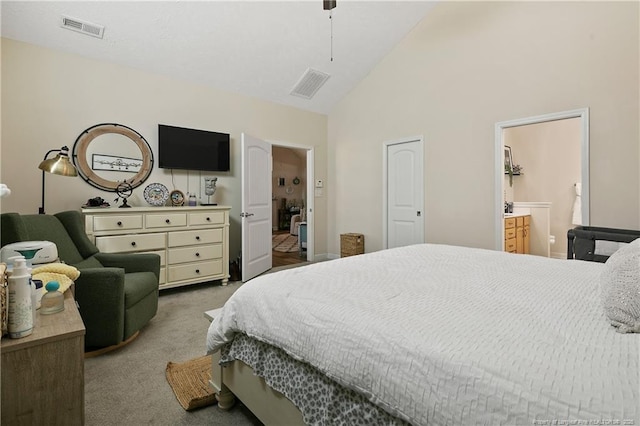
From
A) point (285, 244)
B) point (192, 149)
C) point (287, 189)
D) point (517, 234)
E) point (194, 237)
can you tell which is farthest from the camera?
point (287, 189)

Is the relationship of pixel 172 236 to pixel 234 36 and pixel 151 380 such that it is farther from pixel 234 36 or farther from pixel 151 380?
pixel 234 36

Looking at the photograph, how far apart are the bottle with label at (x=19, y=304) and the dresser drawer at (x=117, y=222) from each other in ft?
7.88

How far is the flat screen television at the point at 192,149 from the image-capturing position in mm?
3818

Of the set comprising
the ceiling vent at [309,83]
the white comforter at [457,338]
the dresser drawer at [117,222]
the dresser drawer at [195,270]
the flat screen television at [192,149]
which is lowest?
the dresser drawer at [195,270]

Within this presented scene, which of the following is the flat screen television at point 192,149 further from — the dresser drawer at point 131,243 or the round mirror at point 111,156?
the dresser drawer at point 131,243

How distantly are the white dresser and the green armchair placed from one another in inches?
11.4

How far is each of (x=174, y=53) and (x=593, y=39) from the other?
4.32m

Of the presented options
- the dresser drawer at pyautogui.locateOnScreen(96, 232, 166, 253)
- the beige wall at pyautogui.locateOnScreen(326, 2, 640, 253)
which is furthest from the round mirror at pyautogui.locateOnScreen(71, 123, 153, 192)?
the beige wall at pyautogui.locateOnScreen(326, 2, 640, 253)

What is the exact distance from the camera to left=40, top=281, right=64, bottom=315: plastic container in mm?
1135

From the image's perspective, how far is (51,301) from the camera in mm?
1153

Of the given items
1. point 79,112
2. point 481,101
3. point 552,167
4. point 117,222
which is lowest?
point 117,222

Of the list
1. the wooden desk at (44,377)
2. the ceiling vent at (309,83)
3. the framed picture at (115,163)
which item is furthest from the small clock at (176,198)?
the wooden desk at (44,377)

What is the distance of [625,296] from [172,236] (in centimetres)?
358

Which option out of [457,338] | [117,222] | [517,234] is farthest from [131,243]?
[517,234]
